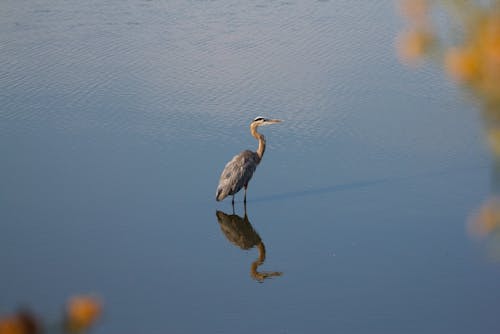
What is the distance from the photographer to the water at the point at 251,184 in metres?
8.52

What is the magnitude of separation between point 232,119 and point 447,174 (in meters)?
3.73

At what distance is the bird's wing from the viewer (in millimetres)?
10430

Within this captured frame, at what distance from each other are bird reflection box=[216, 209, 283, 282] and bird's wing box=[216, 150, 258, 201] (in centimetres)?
30

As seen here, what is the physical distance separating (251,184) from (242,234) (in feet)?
4.25

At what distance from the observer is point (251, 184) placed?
11281 mm

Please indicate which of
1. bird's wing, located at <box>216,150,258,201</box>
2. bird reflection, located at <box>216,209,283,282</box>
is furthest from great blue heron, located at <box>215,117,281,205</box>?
bird reflection, located at <box>216,209,283,282</box>

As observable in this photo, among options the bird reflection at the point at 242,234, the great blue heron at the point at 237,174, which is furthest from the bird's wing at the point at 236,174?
the bird reflection at the point at 242,234

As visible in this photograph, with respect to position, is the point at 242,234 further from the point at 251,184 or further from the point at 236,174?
the point at 251,184

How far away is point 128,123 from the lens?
44.1ft

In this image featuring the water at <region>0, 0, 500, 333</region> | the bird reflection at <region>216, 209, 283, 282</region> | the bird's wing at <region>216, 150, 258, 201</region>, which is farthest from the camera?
the bird's wing at <region>216, 150, 258, 201</region>

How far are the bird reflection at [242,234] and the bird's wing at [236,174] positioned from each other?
296 mm

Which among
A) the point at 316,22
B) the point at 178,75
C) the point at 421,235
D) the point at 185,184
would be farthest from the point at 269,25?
the point at 421,235

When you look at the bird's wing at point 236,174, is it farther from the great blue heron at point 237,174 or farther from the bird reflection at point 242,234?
the bird reflection at point 242,234

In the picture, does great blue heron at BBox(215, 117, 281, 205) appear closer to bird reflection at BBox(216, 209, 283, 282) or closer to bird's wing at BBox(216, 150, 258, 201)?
bird's wing at BBox(216, 150, 258, 201)
